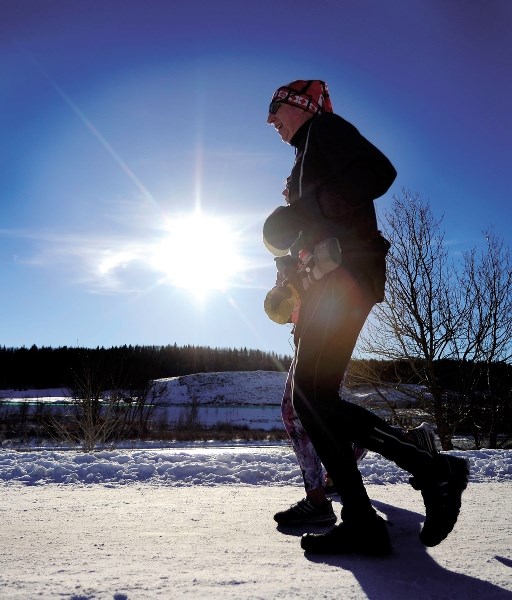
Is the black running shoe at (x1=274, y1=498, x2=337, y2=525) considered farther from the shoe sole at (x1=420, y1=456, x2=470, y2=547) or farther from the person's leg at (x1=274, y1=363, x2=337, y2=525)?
the shoe sole at (x1=420, y1=456, x2=470, y2=547)

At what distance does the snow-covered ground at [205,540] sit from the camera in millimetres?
1348

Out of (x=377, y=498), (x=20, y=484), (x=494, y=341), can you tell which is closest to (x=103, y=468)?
(x=20, y=484)

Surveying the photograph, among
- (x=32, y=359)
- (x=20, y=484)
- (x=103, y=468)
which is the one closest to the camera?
(x=20, y=484)

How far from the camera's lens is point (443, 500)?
1.78m

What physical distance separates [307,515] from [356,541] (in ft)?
2.37

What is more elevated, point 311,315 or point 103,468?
point 311,315

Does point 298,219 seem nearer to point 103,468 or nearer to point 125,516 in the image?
point 125,516

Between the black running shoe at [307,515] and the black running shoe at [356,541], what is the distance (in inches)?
24.0

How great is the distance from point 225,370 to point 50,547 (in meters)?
90.8

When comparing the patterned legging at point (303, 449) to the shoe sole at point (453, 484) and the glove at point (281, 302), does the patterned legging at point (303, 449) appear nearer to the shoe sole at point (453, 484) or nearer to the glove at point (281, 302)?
the glove at point (281, 302)

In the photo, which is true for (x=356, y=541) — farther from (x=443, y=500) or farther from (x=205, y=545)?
(x=205, y=545)

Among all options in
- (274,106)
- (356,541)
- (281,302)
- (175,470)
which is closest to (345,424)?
(356,541)

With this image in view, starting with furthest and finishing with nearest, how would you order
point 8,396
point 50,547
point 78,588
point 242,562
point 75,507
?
1. point 8,396
2. point 75,507
3. point 50,547
4. point 242,562
5. point 78,588

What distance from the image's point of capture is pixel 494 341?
14953mm
